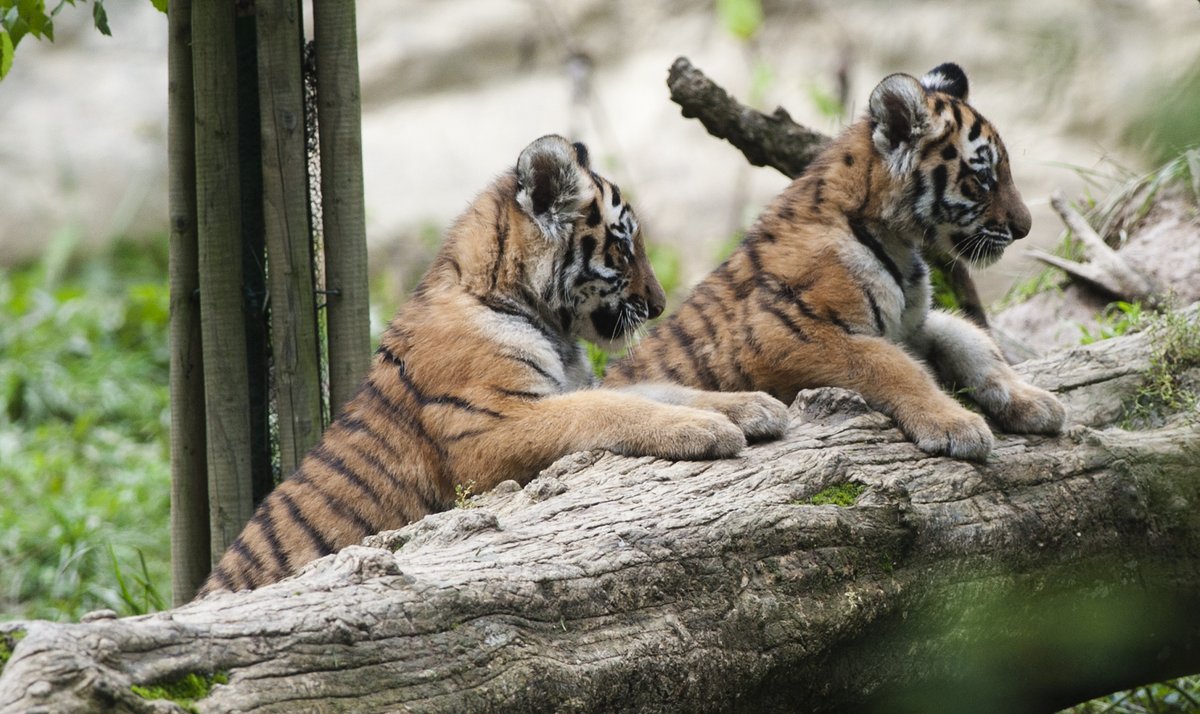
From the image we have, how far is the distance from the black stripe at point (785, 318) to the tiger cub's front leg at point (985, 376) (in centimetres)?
62

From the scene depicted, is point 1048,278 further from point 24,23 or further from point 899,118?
point 24,23

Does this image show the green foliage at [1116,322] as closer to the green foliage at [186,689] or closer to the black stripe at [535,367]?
the black stripe at [535,367]

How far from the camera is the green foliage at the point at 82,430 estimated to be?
22.4ft

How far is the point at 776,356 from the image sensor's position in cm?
410

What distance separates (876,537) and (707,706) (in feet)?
2.32

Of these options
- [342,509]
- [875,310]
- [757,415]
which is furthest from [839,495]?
[342,509]

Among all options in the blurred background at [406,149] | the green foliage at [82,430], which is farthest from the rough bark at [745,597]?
the blurred background at [406,149]

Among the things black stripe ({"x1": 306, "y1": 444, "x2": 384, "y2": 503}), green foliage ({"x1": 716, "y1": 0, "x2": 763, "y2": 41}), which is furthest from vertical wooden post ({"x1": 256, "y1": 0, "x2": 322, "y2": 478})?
green foliage ({"x1": 716, "y1": 0, "x2": 763, "y2": 41})

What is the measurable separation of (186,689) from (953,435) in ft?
7.76

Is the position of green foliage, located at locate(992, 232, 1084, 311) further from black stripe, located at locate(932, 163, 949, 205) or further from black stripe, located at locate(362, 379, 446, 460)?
black stripe, located at locate(362, 379, 446, 460)

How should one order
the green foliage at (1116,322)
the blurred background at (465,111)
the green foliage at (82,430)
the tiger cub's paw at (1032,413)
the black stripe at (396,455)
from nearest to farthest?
the tiger cub's paw at (1032,413) < the black stripe at (396,455) < the green foliage at (1116,322) < the green foliage at (82,430) < the blurred background at (465,111)

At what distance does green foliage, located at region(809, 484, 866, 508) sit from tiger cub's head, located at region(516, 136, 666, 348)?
4.34 feet

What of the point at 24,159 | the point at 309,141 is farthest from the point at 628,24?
the point at 309,141

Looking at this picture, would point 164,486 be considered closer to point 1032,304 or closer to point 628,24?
point 1032,304
